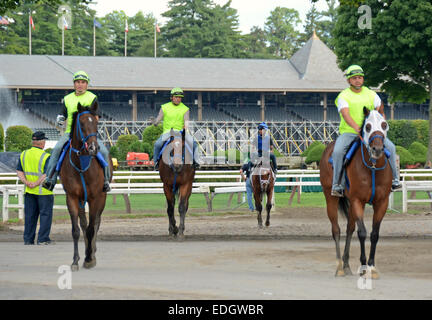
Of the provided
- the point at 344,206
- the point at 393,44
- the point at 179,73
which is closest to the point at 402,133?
the point at 393,44

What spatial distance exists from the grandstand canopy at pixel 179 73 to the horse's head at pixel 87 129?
165ft

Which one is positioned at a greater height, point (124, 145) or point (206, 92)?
point (206, 92)

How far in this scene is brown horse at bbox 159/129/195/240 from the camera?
15734 mm

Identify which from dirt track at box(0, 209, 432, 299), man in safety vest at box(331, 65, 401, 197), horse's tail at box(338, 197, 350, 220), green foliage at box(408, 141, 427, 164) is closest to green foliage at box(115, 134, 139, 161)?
green foliage at box(408, 141, 427, 164)

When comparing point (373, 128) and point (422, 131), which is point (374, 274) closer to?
point (373, 128)

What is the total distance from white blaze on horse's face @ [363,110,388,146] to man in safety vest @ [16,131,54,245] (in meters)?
6.67

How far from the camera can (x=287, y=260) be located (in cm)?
1206

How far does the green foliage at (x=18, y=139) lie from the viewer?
163ft

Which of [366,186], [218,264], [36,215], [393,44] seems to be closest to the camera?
[366,186]

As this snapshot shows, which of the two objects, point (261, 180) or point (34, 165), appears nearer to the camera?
point (34, 165)

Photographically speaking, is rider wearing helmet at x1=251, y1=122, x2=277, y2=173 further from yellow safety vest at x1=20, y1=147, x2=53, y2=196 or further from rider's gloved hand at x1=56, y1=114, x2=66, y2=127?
rider's gloved hand at x1=56, y1=114, x2=66, y2=127

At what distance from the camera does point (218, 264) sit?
11.6 meters

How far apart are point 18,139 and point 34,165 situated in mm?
35460

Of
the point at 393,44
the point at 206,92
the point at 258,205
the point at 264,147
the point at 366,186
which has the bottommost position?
the point at 258,205
